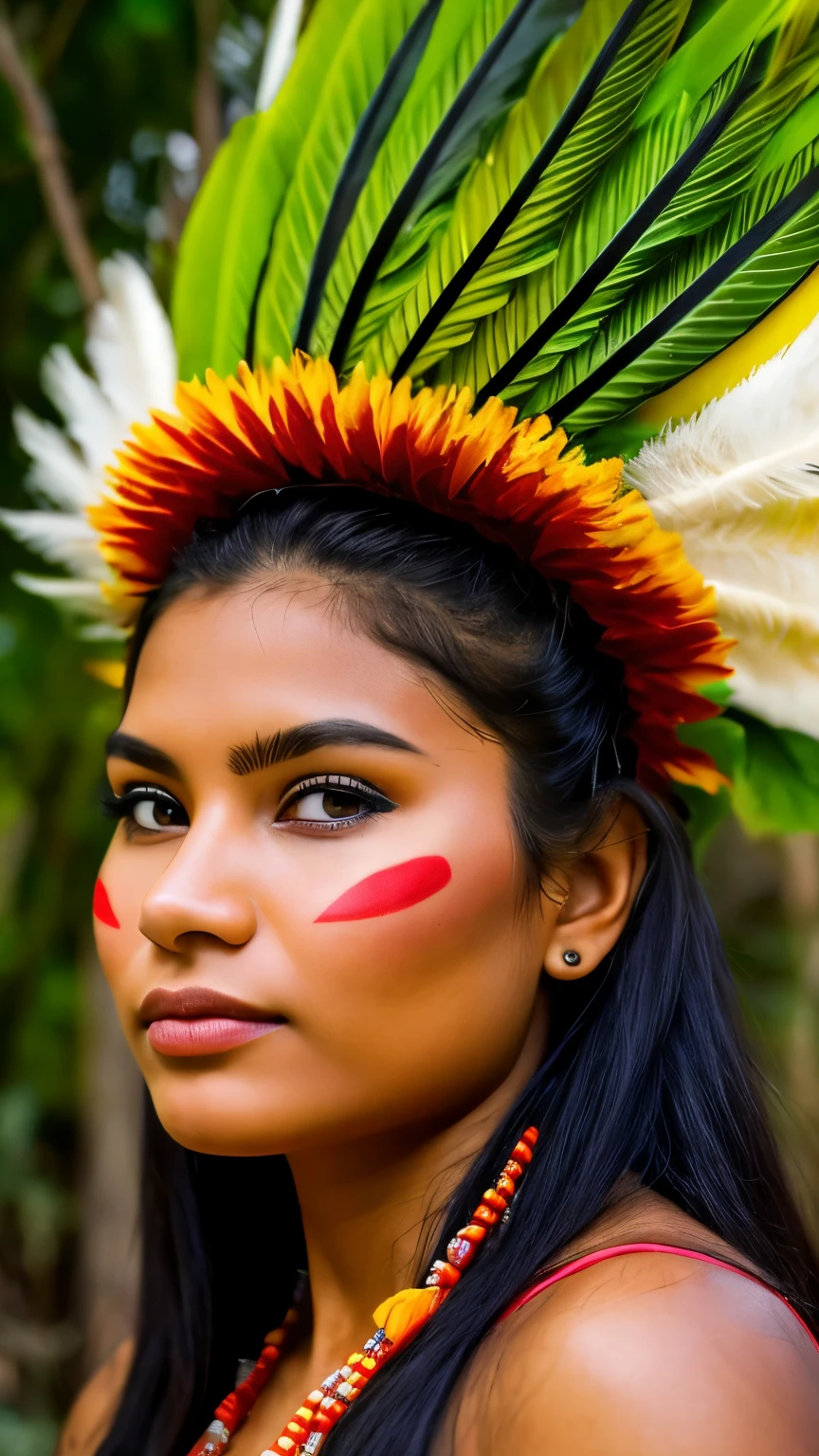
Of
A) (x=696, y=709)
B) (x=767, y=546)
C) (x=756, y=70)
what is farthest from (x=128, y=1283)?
(x=756, y=70)

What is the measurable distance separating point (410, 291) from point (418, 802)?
618 millimetres

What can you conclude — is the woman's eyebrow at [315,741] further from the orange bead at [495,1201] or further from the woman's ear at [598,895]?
the orange bead at [495,1201]

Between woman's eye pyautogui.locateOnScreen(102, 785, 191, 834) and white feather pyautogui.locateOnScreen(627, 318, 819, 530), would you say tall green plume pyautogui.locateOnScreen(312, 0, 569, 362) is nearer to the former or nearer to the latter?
white feather pyautogui.locateOnScreen(627, 318, 819, 530)

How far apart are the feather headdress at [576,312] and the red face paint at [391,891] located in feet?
1.21

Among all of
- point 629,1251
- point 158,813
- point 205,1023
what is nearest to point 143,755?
point 158,813

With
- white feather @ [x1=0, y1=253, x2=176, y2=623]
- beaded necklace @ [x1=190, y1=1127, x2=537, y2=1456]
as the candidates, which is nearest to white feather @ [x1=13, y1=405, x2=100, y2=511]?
white feather @ [x1=0, y1=253, x2=176, y2=623]

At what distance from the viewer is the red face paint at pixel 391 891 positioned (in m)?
1.22

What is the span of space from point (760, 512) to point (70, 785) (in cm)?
208

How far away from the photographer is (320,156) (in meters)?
1.58

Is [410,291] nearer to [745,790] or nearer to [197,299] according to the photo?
[197,299]

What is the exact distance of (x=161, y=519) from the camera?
1537 mm

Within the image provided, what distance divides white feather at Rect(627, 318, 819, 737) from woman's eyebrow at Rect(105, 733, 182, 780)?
24.3 inches

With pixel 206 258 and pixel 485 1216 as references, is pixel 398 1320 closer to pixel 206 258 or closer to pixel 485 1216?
pixel 485 1216

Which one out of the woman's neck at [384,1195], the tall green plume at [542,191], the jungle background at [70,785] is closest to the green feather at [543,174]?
the tall green plume at [542,191]
